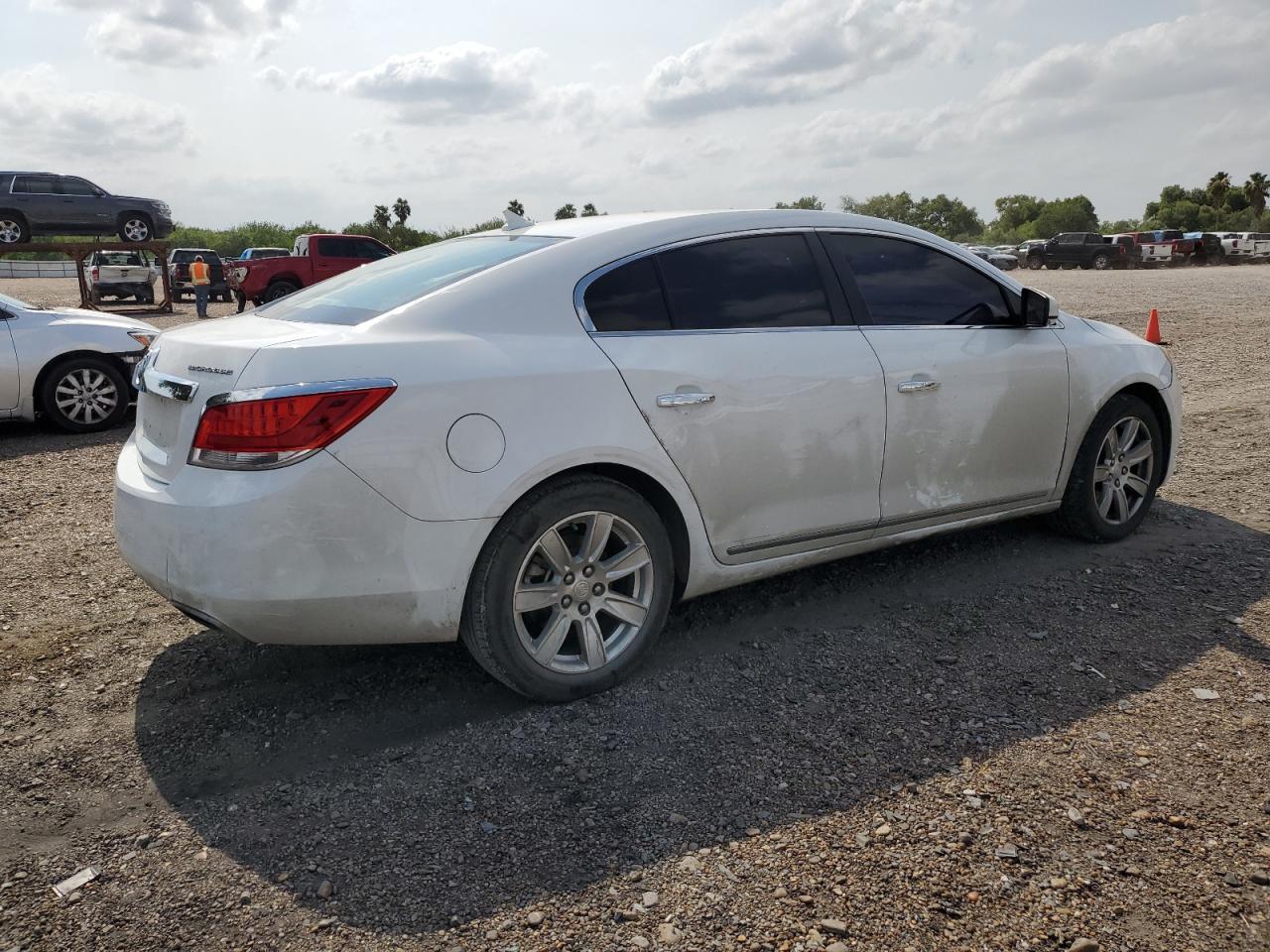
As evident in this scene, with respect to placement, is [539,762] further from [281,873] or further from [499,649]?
[281,873]

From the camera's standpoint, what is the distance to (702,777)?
10.1 feet

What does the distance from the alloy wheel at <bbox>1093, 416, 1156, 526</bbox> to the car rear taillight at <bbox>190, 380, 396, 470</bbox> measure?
3.70m

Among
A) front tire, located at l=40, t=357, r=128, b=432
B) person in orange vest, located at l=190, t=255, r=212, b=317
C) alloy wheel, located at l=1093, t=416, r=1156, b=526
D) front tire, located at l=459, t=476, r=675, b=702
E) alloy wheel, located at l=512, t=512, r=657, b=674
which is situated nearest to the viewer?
front tire, located at l=459, t=476, r=675, b=702

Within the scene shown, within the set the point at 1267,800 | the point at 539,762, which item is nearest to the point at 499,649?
the point at 539,762

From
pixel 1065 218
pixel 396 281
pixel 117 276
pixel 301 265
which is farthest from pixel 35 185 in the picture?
pixel 1065 218

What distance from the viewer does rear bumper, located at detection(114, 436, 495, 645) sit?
3010 millimetres

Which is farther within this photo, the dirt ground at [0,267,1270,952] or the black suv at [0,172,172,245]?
the black suv at [0,172,172,245]

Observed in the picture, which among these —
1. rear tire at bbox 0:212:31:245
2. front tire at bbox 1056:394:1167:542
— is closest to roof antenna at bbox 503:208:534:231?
front tire at bbox 1056:394:1167:542

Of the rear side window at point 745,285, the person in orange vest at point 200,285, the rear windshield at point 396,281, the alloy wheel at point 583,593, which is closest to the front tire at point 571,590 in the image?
the alloy wheel at point 583,593

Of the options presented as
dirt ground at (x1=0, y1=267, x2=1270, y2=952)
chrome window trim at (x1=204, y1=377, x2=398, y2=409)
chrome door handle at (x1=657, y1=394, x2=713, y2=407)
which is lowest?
dirt ground at (x1=0, y1=267, x2=1270, y2=952)

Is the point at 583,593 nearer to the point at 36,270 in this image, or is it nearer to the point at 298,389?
the point at 298,389

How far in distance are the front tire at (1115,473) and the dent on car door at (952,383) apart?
0.23m

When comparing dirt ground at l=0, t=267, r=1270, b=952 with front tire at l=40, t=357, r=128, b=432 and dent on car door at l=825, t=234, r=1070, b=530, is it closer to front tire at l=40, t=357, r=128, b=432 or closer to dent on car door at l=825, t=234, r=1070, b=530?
dent on car door at l=825, t=234, r=1070, b=530

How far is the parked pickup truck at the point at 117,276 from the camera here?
25.7 m
